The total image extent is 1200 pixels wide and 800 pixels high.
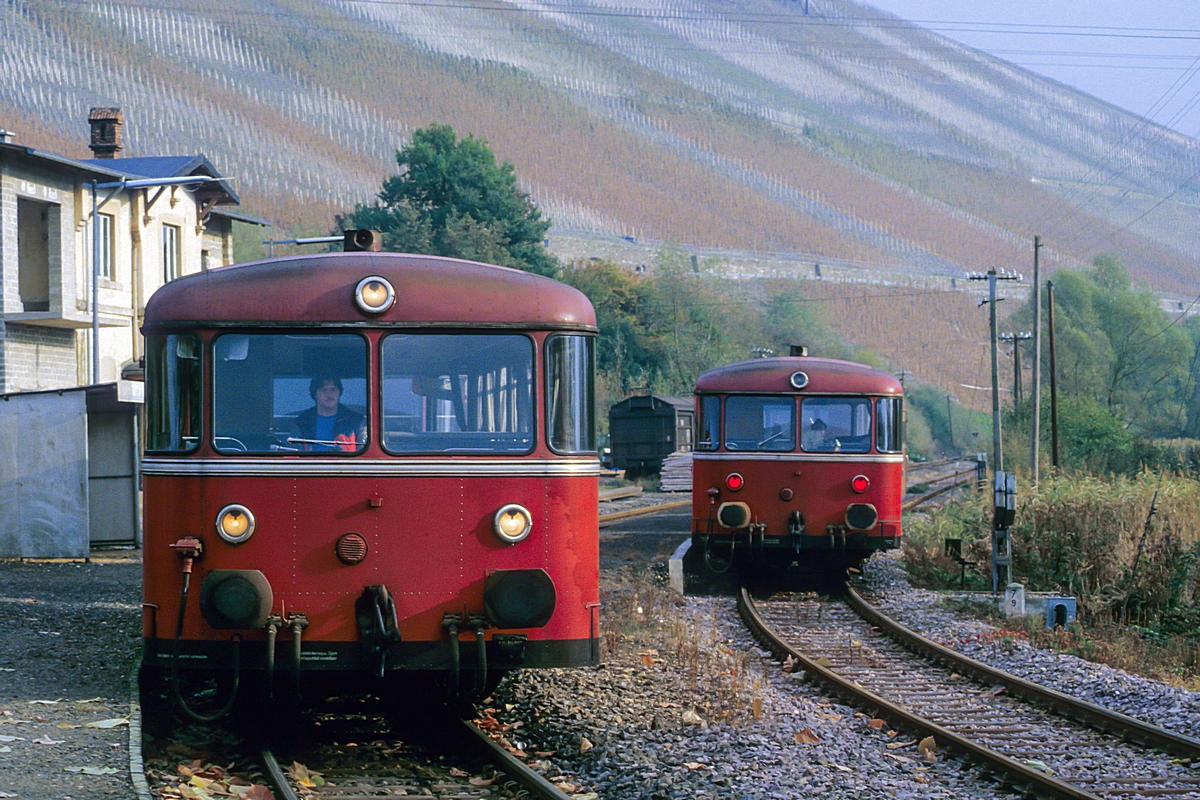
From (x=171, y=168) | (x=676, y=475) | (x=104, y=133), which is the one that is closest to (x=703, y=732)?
(x=171, y=168)

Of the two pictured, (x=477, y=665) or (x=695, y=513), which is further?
(x=695, y=513)

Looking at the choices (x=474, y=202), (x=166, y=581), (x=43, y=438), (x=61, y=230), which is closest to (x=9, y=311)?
(x=61, y=230)

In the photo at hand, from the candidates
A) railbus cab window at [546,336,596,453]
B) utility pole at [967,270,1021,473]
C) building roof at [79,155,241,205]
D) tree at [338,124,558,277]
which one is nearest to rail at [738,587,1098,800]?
railbus cab window at [546,336,596,453]

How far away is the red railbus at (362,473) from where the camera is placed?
22.9 feet

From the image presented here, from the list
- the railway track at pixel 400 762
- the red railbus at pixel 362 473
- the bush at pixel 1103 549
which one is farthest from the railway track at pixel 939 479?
the red railbus at pixel 362 473

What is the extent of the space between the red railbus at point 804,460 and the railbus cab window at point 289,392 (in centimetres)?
902

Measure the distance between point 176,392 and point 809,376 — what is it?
31.9 feet

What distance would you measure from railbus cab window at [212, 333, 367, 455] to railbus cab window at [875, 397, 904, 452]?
9764 millimetres

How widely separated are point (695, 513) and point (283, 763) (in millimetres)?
9633

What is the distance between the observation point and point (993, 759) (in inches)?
293

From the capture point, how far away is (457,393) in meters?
7.18

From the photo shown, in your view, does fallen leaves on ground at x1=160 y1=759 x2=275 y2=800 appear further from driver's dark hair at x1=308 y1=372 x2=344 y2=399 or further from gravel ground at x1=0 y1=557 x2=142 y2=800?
driver's dark hair at x1=308 y1=372 x2=344 y2=399

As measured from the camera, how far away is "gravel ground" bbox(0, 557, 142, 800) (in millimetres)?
6246

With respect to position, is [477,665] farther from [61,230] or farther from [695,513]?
[61,230]
